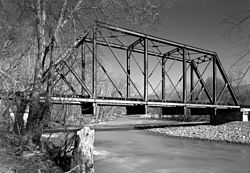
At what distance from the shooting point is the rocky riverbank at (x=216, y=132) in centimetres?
2278

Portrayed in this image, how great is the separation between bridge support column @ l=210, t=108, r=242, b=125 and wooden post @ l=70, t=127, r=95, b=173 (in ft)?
82.7

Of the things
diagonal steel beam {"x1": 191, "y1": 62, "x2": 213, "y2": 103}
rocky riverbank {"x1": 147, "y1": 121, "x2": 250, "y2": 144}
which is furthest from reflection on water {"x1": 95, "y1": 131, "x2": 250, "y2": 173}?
diagonal steel beam {"x1": 191, "y1": 62, "x2": 213, "y2": 103}

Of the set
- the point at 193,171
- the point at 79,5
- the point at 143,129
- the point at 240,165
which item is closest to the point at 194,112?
the point at 143,129

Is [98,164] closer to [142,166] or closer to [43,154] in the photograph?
[142,166]

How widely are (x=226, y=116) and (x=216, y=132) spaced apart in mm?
5190

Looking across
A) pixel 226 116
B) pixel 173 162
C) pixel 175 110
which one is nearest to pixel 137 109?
pixel 175 110

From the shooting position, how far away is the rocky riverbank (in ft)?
74.7

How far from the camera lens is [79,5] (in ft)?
27.2

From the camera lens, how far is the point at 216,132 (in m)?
26.1

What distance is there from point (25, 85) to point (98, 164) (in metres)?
6.21

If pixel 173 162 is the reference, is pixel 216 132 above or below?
above

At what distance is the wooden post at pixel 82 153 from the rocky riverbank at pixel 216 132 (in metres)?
18.5

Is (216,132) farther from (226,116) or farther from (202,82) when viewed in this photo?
(202,82)

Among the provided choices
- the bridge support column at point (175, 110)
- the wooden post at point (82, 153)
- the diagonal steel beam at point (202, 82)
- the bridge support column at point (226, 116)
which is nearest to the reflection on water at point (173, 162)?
the wooden post at point (82, 153)
